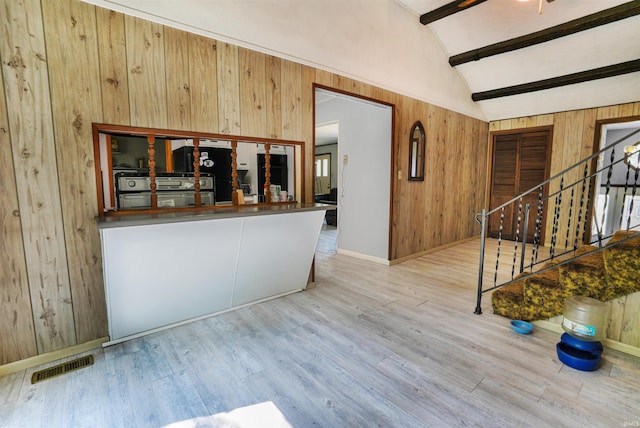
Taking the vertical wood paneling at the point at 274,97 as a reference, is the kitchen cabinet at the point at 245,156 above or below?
below

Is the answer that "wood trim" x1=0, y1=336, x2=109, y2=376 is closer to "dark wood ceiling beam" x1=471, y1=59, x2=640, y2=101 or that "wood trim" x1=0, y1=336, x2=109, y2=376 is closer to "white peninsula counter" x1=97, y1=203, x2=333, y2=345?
"white peninsula counter" x1=97, y1=203, x2=333, y2=345

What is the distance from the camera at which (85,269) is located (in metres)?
2.18

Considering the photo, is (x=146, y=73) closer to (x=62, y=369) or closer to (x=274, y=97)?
(x=274, y=97)

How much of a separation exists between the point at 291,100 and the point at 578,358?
10.2 ft

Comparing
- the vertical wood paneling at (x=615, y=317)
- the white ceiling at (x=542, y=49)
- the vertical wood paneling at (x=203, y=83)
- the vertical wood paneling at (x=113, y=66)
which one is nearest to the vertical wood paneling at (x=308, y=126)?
the vertical wood paneling at (x=203, y=83)

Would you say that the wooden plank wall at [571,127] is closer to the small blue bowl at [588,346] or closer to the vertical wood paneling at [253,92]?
the small blue bowl at [588,346]

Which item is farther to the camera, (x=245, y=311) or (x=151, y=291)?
(x=245, y=311)

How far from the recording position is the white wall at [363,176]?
437 cm

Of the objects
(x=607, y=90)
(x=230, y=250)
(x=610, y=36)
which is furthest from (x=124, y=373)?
(x=607, y=90)

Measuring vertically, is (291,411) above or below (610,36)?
below

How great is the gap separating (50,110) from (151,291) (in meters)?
1.39

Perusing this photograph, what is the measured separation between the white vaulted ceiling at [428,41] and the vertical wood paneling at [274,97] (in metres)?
0.11

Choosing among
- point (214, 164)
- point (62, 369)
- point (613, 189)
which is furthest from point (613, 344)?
point (613, 189)

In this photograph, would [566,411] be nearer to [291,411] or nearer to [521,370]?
[521,370]
